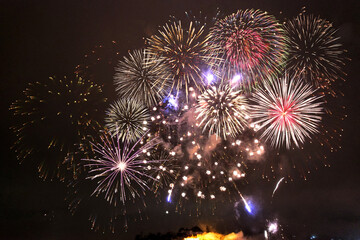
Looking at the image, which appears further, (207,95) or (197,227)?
(197,227)

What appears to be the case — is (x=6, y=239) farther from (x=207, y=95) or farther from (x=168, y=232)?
(x=207, y=95)

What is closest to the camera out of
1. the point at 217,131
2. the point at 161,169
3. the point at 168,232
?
the point at 217,131

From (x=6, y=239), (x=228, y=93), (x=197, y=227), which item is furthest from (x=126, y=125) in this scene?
(x=6, y=239)

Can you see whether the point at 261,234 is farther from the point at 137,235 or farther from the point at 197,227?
the point at 137,235

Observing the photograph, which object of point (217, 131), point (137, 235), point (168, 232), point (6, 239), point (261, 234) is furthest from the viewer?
point (6, 239)

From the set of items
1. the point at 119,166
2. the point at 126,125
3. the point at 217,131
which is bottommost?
the point at 119,166

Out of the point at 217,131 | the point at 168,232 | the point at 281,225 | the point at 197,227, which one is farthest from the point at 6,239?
the point at 217,131

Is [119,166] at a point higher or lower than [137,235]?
lower

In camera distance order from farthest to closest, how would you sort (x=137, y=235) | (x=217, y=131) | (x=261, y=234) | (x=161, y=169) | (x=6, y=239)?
1. (x=6, y=239)
2. (x=137, y=235)
3. (x=261, y=234)
4. (x=161, y=169)
5. (x=217, y=131)

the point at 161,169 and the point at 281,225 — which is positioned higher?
the point at 281,225

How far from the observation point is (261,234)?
4684 cm

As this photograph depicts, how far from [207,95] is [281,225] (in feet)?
186

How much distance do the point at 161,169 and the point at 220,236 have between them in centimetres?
3407

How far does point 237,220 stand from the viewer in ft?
163
